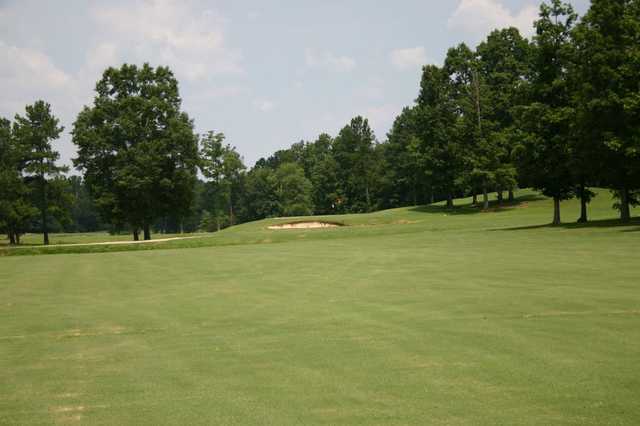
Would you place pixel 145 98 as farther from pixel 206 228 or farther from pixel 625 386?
pixel 206 228

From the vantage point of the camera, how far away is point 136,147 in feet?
196

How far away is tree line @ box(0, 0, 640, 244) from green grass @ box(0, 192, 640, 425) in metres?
16.9

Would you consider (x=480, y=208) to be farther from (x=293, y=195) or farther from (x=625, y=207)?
(x=293, y=195)

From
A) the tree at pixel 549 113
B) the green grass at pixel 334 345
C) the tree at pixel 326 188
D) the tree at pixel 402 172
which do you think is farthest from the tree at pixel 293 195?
the green grass at pixel 334 345

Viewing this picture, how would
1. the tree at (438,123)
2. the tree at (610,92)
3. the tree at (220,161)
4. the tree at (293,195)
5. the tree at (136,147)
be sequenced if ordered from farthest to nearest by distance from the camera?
1. the tree at (293,195)
2. the tree at (220,161)
3. the tree at (438,123)
4. the tree at (136,147)
5. the tree at (610,92)

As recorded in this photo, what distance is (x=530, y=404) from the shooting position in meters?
7.24

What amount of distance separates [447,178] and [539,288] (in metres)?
61.7

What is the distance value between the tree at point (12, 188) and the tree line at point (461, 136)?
18 cm

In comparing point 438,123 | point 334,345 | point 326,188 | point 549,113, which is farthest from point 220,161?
point 334,345

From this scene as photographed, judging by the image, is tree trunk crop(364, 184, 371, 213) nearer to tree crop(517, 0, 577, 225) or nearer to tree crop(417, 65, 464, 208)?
tree crop(417, 65, 464, 208)

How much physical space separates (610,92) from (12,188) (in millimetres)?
64878

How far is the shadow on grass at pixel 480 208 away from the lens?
67938 mm

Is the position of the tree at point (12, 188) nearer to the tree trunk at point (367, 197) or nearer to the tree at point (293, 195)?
the tree trunk at point (367, 197)

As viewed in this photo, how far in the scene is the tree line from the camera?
3722 centimetres
